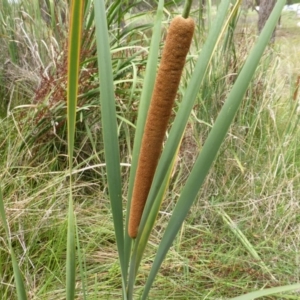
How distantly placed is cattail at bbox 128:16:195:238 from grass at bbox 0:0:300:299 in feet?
1.68

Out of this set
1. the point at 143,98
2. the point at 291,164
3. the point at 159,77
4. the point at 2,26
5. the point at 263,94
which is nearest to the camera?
the point at 159,77

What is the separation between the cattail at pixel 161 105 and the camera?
1.31 ft

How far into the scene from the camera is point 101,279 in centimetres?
111

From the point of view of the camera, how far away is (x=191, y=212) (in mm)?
1384

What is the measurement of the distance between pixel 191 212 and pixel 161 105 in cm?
98

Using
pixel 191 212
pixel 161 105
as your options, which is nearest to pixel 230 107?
pixel 161 105

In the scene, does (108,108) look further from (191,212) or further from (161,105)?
(191,212)

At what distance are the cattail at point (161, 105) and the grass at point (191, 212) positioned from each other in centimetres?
51

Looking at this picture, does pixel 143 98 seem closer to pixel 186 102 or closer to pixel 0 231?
pixel 186 102

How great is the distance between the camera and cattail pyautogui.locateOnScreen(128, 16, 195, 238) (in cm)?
40

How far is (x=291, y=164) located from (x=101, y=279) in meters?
0.84

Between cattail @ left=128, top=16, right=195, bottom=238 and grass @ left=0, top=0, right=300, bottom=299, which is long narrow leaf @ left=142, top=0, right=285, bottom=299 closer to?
cattail @ left=128, top=16, right=195, bottom=238

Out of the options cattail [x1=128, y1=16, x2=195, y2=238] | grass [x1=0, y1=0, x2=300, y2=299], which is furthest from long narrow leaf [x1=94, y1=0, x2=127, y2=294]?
grass [x1=0, y1=0, x2=300, y2=299]

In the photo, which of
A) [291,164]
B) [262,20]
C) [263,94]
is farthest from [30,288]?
[262,20]
